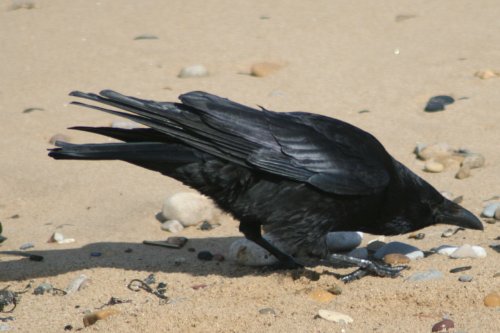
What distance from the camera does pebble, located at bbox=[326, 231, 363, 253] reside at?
6.79 metres

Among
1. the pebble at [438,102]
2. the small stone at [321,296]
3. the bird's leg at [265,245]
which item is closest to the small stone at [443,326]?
the small stone at [321,296]

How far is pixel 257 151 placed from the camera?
6020 millimetres

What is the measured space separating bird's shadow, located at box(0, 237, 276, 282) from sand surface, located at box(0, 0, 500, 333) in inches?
0.7

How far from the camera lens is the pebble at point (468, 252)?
6.21 meters

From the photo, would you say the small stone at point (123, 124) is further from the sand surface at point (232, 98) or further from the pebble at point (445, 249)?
the pebble at point (445, 249)

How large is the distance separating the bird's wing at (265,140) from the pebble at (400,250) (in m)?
0.55

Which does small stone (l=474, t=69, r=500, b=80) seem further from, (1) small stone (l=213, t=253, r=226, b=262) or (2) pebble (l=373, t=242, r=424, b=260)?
(1) small stone (l=213, t=253, r=226, b=262)

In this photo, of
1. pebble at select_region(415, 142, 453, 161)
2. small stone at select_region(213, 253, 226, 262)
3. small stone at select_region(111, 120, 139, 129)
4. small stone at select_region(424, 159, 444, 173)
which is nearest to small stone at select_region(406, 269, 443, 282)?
small stone at select_region(213, 253, 226, 262)

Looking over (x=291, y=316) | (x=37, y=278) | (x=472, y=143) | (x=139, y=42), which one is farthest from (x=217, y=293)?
(x=139, y=42)

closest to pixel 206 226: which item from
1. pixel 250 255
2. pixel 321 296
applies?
pixel 250 255

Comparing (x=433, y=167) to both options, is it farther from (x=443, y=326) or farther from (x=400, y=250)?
(x=443, y=326)

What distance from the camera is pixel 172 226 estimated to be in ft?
23.4

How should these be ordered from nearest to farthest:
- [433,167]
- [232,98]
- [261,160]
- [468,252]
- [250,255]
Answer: [261,160], [468,252], [250,255], [433,167], [232,98]

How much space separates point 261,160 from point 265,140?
14 centimetres
